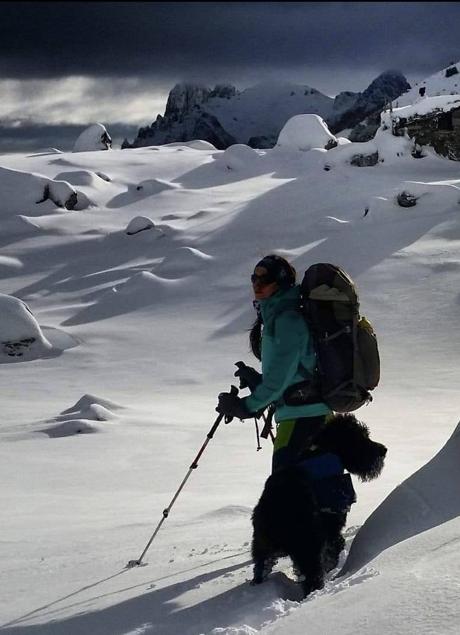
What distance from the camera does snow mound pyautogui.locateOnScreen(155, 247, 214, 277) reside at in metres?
25.4

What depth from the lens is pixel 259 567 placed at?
424 cm

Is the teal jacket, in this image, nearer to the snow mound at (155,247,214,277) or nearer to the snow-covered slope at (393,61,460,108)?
the snow mound at (155,247,214,277)

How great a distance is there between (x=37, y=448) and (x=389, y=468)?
171 inches

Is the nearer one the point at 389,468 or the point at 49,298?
the point at 389,468

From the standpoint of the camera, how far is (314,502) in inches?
164

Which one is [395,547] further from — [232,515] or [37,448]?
[37,448]

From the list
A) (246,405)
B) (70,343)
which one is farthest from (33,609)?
(70,343)

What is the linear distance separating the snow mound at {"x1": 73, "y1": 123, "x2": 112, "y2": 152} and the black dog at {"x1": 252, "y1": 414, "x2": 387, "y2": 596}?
53.2 meters

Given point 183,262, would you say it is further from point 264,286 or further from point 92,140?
point 92,140

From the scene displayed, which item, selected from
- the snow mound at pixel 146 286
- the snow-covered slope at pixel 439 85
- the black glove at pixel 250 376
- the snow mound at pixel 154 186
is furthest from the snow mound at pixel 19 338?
the snow-covered slope at pixel 439 85

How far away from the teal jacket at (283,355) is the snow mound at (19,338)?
15.1 m

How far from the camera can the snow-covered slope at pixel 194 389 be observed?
3967 millimetres

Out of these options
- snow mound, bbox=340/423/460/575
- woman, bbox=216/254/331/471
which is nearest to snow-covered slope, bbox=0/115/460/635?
snow mound, bbox=340/423/460/575

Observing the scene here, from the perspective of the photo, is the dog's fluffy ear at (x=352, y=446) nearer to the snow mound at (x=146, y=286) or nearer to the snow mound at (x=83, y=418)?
the snow mound at (x=83, y=418)
